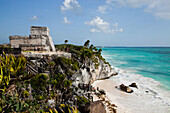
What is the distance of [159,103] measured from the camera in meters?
10.2

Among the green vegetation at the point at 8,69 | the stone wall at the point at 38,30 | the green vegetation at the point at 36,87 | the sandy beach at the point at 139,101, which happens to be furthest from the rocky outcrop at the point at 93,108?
the stone wall at the point at 38,30

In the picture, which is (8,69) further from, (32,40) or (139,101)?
(139,101)

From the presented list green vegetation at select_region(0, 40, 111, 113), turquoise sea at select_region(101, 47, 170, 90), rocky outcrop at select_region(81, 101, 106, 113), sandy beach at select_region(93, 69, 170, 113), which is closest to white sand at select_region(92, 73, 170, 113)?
sandy beach at select_region(93, 69, 170, 113)

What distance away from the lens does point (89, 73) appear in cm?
1330

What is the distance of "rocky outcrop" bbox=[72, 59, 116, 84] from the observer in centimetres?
1102

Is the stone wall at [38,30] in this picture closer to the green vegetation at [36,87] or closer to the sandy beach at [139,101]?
the green vegetation at [36,87]

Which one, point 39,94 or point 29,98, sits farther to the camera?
point 39,94

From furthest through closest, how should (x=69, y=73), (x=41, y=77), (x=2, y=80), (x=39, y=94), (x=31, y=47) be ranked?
(x=31, y=47)
(x=69, y=73)
(x=41, y=77)
(x=39, y=94)
(x=2, y=80)

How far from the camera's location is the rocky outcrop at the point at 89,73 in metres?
11.0

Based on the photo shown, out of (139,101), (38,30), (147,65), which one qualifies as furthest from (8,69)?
(147,65)

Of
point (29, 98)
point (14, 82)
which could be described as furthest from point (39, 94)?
point (14, 82)

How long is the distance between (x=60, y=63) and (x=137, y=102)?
8939 mm

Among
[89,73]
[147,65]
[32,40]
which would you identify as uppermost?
[32,40]

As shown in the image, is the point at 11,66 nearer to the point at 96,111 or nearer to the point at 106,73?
the point at 96,111
